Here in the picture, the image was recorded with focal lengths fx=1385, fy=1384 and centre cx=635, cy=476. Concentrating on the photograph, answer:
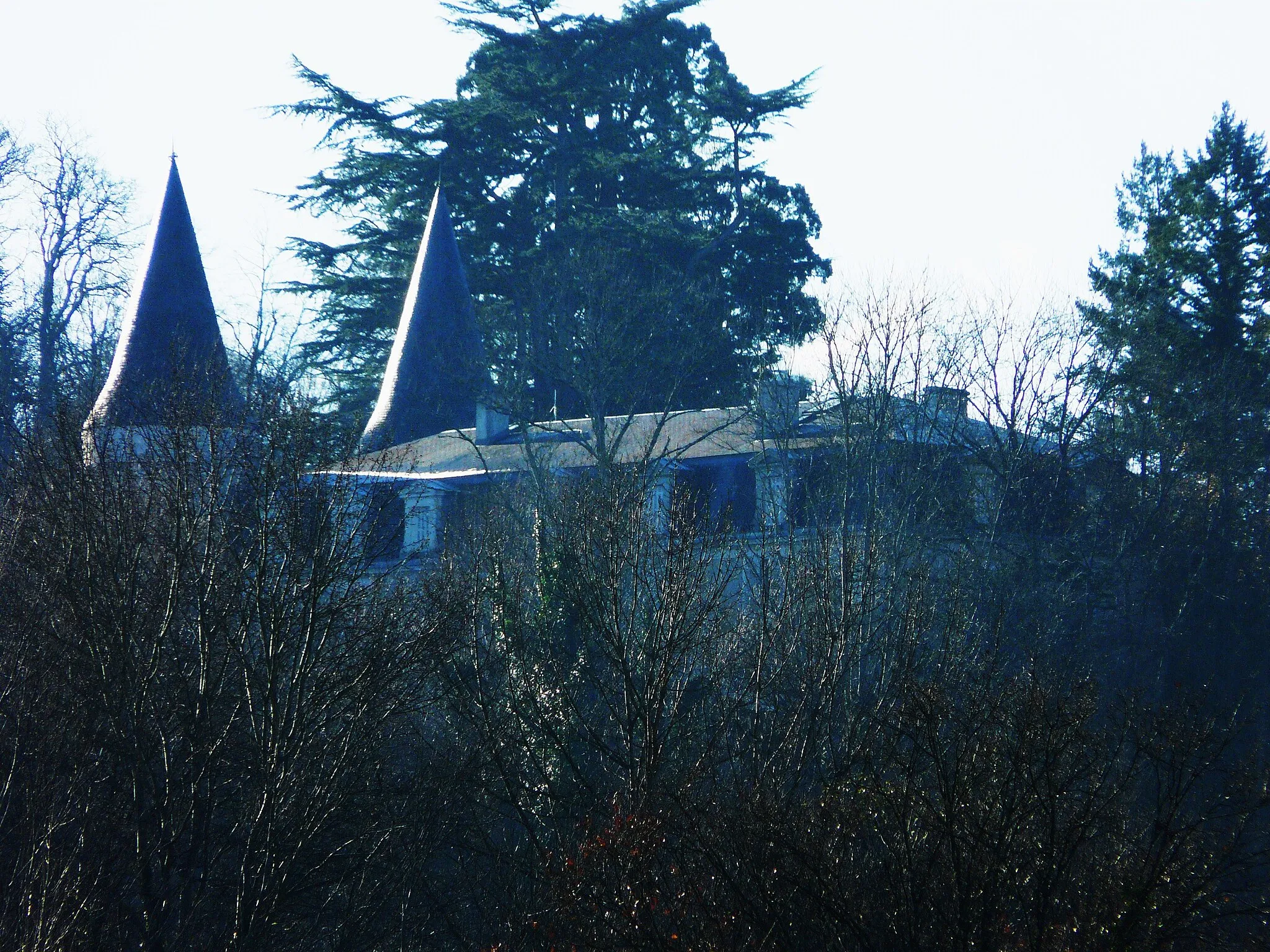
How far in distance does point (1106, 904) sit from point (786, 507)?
17448 millimetres

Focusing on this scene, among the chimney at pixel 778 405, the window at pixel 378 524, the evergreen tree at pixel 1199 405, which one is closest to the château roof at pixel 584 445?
the chimney at pixel 778 405

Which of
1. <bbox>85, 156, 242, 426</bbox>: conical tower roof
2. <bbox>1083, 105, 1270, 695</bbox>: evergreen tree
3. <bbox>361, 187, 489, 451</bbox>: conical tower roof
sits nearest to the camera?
<bbox>1083, 105, 1270, 695</bbox>: evergreen tree

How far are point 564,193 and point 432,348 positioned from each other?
5.76m

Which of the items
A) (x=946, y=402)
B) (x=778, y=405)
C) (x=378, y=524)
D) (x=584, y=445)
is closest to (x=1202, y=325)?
(x=946, y=402)

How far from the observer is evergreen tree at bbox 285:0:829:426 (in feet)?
118

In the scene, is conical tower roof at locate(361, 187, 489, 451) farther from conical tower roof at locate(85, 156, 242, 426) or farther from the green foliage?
the green foliage

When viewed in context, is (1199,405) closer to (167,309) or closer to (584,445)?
(584,445)

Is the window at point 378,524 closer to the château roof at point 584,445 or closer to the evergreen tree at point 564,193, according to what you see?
the château roof at point 584,445

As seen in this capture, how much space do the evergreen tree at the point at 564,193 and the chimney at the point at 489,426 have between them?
1019 millimetres

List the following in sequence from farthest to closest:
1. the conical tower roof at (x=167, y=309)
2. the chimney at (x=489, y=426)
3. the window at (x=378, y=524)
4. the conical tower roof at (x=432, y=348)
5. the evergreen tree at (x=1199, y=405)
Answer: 1. the conical tower roof at (x=432, y=348)
2. the chimney at (x=489, y=426)
3. the conical tower roof at (x=167, y=309)
4. the evergreen tree at (x=1199, y=405)
5. the window at (x=378, y=524)

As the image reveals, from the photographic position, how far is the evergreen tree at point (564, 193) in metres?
36.1

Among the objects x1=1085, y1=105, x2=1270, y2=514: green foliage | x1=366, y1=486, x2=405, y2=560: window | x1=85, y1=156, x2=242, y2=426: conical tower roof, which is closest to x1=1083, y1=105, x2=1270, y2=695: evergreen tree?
x1=1085, y1=105, x2=1270, y2=514: green foliage

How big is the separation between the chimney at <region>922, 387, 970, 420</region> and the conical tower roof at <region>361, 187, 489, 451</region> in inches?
448

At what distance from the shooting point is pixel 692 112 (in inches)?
1547
